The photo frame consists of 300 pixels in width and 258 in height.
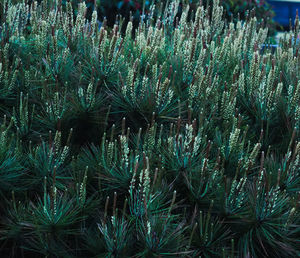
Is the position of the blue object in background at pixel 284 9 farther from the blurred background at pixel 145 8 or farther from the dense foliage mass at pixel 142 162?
the dense foliage mass at pixel 142 162

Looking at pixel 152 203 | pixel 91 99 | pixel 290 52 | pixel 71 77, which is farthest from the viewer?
pixel 290 52

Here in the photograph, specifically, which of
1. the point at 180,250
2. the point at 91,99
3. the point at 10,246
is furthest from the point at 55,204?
the point at 91,99

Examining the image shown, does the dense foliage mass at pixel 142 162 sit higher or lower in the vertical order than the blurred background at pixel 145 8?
lower

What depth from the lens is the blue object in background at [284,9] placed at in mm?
12281

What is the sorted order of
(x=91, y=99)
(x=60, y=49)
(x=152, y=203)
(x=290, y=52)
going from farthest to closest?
(x=290, y=52) < (x=60, y=49) < (x=91, y=99) < (x=152, y=203)

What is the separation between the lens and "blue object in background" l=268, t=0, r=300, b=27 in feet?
40.3

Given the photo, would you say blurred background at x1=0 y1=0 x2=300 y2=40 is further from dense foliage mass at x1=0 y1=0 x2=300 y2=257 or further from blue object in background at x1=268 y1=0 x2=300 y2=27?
blue object in background at x1=268 y1=0 x2=300 y2=27

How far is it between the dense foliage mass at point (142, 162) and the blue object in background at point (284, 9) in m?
9.68

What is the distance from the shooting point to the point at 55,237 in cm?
229

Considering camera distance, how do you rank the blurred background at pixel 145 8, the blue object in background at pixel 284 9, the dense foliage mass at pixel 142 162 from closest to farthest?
1. the dense foliage mass at pixel 142 162
2. the blurred background at pixel 145 8
3. the blue object in background at pixel 284 9

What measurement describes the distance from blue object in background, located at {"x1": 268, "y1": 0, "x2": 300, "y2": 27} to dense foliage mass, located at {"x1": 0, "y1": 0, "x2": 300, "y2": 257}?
9683 mm

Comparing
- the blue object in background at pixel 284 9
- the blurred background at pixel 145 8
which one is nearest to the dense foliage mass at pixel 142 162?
the blurred background at pixel 145 8

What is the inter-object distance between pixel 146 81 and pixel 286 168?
1.01 metres

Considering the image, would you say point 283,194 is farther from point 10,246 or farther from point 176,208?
point 10,246
